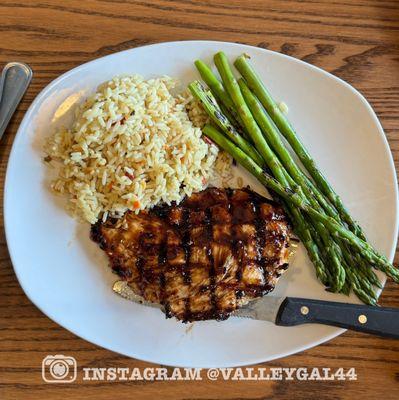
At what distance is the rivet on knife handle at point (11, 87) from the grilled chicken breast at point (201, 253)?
40.1 inches

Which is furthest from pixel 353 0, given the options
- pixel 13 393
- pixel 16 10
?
pixel 13 393

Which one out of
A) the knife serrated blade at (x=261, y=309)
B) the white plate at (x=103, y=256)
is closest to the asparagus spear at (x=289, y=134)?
the white plate at (x=103, y=256)

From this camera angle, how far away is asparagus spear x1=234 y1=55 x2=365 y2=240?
320 cm

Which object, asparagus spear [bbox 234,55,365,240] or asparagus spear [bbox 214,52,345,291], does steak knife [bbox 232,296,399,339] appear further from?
asparagus spear [bbox 234,55,365,240]

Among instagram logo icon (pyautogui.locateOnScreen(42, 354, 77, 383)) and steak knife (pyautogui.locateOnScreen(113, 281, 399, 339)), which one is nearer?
steak knife (pyautogui.locateOnScreen(113, 281, 399, 339))

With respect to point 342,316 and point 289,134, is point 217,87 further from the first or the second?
point 342,316

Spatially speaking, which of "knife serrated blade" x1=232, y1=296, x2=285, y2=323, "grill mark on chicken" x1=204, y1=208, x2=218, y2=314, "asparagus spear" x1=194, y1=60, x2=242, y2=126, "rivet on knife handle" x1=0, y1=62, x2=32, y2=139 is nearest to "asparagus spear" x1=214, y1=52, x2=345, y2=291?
"asparagus spear" x1=194, y1=60, x2=242, y2=126

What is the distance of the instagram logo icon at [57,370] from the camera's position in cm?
319

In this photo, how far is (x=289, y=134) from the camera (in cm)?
320

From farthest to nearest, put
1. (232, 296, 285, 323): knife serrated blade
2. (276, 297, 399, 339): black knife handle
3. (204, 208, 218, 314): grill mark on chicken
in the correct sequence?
(232, 296, 285, 323): knife serrated blade
(276, 297, 399, 339): black knife handle
(204, 208, 218, 314): grill mark on chicken

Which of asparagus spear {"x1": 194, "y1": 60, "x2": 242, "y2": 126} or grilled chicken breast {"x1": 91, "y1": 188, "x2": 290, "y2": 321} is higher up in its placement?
asparagus spear {"x1": 194, "y1": 60, "x2": 242, "y2": 126}

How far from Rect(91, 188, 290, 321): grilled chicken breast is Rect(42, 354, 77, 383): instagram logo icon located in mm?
744

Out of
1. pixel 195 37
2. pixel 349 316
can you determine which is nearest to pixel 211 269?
pixel 349 316

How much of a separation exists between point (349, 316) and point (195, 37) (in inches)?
87.6
